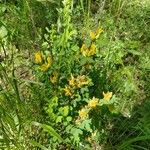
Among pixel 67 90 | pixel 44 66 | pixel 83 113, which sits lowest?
pixel 83 113

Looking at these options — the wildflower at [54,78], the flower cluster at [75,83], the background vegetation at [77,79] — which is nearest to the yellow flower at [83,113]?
the background vegetation at [77,79]

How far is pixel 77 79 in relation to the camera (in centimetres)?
216

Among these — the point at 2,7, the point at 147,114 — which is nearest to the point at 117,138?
the point at 147,114

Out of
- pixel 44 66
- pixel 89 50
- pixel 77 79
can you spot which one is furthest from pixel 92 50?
pixel 44 66

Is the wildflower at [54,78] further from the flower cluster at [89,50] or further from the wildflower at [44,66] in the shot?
the flower cluster at [89,50]

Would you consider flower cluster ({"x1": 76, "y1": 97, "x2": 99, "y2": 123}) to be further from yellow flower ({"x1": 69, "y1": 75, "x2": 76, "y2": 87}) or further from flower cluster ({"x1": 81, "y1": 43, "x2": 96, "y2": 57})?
flower cluster ({"x1": 81, "y1": 43, "x2": 96, "y2": 57})

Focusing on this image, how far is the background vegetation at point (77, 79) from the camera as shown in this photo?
2174 mm

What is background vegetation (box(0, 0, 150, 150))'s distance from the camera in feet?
7.13

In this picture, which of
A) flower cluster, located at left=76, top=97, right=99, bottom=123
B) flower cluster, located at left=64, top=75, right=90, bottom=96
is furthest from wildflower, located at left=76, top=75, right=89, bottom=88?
flower cluster, located at left=76, top=97, right=99, bottom=123

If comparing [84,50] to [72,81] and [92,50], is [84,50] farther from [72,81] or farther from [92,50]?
[72,81]

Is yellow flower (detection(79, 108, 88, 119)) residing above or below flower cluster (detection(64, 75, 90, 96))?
below

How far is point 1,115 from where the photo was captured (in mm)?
1875

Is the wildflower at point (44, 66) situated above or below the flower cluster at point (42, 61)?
below

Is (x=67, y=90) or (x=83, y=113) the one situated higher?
(x=67, y=90)
